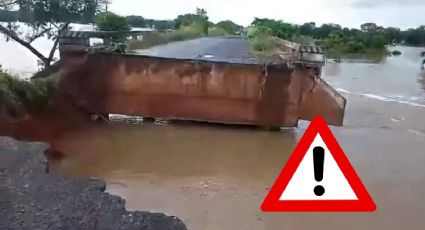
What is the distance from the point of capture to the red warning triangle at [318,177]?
102 inches

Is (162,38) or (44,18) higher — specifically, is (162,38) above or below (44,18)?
below

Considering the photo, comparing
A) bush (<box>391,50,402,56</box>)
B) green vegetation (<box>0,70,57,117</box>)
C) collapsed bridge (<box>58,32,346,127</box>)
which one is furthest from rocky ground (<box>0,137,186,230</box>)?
bush (<box>391,50,402,56</box>)

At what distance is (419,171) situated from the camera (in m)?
8.65

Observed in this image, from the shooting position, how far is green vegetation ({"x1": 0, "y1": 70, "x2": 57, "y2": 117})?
8617mm

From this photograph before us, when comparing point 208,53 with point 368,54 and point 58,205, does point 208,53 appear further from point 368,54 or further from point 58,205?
point 368,54

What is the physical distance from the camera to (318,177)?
2.59m

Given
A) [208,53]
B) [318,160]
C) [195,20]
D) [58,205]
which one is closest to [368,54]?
[195,20]

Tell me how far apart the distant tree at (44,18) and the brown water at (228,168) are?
158 inches

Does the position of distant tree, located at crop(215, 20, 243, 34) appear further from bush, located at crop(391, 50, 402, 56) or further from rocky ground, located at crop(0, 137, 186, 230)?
rocky ground, located at crop(0, 137, 186, 230)

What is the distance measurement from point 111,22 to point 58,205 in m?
14.9

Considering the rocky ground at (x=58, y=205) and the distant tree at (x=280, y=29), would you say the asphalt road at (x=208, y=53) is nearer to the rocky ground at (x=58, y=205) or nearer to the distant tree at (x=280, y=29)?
the distant tree at (x=280, y=29)

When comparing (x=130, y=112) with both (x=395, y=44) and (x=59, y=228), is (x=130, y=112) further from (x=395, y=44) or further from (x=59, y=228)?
(x=395, y=44)

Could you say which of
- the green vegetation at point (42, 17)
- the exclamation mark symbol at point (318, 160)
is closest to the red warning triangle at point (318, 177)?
the exclamation mark symbol at point (318, 160)

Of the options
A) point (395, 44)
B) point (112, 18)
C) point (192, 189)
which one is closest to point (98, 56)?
point (192, 189)
